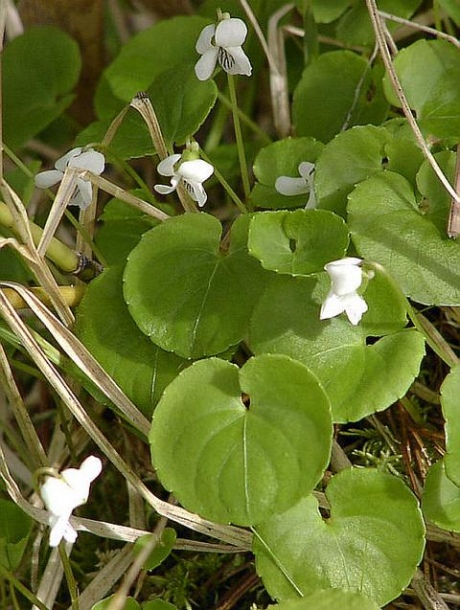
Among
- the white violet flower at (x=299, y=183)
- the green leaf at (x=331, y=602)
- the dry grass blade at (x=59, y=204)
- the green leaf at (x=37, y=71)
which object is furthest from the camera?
the green leaf at (x=37, y=71)

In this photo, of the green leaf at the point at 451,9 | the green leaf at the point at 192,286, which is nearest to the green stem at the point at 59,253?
the green leaf at the point at 192,286

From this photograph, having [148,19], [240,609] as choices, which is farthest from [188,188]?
[148,19]

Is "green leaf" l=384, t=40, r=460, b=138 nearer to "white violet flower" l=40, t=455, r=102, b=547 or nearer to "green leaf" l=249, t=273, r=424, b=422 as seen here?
"green leaf" l=249, t=273, r=424, b=422

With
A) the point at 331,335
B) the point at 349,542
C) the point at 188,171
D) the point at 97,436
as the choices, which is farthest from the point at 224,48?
the point at 349,542

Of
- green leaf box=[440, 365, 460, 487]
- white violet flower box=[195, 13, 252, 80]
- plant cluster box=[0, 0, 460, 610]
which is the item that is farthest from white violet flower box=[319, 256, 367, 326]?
white violet flower box=[195, 13, 252, 80]

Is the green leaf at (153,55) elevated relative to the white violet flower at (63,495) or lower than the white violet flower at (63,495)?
elevated

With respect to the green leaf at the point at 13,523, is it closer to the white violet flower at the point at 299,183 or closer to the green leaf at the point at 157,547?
the green leaf at the point at 157,547

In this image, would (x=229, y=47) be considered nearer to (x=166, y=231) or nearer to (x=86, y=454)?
(x=166, y=231)
